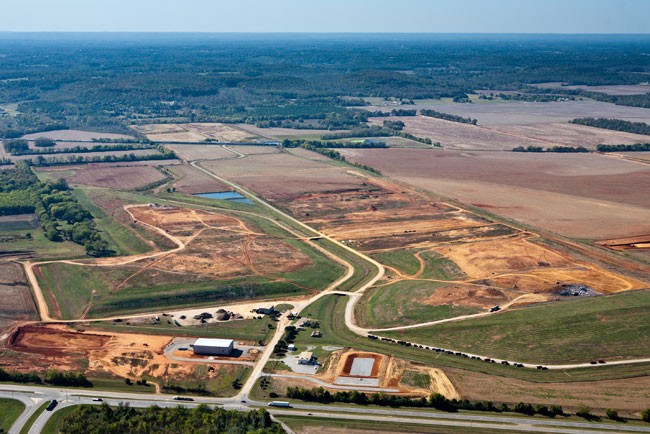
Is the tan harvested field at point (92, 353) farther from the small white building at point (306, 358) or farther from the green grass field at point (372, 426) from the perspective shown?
the green grass field at point (372, 426)

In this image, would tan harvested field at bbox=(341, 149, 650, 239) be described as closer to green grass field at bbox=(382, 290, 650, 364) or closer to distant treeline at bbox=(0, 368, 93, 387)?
green grass field at bbox=(382, 290, 650, 364)

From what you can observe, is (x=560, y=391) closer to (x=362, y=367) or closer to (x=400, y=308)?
(x=362, y=367)

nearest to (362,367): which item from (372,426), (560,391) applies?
(372,426)

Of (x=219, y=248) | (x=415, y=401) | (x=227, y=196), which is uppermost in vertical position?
(x=227, y=196)

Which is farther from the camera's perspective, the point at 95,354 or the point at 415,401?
the point at 95,354

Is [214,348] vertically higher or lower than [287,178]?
lower

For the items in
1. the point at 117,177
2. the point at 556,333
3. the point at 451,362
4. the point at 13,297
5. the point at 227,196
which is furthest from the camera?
the point at 117,177

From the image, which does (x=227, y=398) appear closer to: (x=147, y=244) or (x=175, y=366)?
(x=175, y=366)
